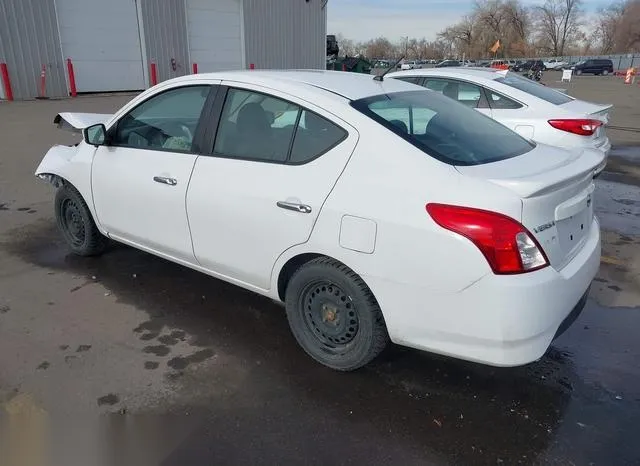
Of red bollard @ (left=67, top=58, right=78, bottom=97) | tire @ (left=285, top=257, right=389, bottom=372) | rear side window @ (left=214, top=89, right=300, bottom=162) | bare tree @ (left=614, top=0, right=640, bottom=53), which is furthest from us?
bare tree @ (left=614, top=0, right=640, bottom=53)

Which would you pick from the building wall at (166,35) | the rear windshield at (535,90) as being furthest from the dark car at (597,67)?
the rear windshield at (535,90)

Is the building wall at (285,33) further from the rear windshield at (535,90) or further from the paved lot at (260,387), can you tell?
the paved lot at (260,387)

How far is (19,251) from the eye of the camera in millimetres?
4895

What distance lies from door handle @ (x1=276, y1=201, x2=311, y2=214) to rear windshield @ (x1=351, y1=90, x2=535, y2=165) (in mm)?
627

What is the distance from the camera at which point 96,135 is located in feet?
13.2

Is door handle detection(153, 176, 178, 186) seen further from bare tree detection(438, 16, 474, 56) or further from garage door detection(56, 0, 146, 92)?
bare tree detection(438, 16, 474, 56)

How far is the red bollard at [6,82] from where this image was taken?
15.8 m

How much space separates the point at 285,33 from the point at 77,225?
2148cm

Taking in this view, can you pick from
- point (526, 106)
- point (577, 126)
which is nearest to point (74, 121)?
point (526, 106)

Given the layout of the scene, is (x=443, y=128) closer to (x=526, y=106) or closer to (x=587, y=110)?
(x=526, y=106)

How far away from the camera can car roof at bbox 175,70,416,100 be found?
3135 mm

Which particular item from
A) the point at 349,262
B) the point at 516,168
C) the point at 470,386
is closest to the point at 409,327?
A: the point at 349,262

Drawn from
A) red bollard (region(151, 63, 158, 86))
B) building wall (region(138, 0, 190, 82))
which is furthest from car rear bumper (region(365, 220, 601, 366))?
building wall (region(138, 0, 190, 82))

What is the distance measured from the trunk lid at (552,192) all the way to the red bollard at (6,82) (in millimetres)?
17387
